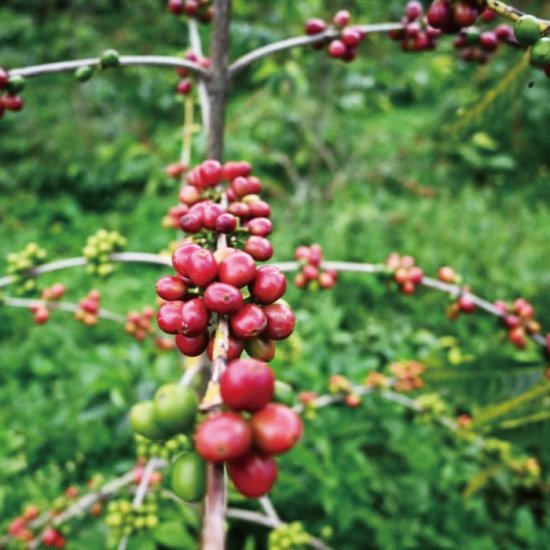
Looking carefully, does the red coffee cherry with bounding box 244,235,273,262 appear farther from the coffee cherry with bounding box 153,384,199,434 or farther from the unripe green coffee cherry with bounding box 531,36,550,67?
the unripe green coffee cherry with bounding box 531,36,550,67

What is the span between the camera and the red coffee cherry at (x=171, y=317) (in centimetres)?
83

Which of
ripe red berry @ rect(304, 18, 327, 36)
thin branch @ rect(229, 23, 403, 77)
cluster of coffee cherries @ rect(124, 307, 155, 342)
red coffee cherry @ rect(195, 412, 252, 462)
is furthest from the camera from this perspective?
cluster of coffee cherries @ rect(124, 307, 155, 342)

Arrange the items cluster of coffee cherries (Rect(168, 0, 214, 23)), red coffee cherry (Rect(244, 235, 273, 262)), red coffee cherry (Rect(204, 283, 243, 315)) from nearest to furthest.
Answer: red coffee cherry (Rect(204, 283, 243, 315)), red coffee cherry (Rect(244, 235, 273, 262)), cluster of coffee cherries (Rect(168, 0, 214, 23))

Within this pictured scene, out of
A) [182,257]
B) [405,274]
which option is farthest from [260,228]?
[405,274]

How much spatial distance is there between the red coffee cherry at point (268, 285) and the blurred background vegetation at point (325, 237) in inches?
53.3

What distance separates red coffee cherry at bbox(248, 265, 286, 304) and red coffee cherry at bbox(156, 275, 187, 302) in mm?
151

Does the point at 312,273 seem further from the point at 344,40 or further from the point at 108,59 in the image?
the point at 108,59

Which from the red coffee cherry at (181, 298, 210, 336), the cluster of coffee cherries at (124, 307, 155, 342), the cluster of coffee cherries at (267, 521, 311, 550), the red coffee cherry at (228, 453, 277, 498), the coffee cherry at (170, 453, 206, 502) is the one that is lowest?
the cluster of coffee cherries at (267, 521, 311, 550)

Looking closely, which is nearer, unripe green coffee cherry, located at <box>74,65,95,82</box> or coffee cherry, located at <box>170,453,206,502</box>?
coffee cherry, located at <box>170,453,206,502</box>

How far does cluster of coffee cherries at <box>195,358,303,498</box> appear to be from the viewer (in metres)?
0.58

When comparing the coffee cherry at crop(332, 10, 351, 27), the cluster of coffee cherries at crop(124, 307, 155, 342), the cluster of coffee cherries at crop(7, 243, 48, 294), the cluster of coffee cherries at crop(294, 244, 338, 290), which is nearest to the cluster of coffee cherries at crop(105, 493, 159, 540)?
the cluster of coffee cherries at crop(124, 307, 155, 342)

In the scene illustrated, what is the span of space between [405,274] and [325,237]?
347cm

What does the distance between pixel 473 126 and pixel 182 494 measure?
197 centimetres

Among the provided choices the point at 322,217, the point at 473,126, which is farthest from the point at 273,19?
the point at 473,126
